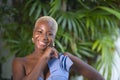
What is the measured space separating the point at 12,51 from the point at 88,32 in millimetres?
650

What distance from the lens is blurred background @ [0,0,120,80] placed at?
2357 millimetres

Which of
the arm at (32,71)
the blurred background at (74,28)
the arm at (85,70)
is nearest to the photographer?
the arm at (32,71)

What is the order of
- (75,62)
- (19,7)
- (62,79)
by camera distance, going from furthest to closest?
(19,7) → (75,62) → (62,79)

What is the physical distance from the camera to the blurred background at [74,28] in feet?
7.73

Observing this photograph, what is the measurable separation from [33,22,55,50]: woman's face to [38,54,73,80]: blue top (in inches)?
2.8

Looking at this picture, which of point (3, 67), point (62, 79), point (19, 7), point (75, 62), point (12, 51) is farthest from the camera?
point (3, 67)

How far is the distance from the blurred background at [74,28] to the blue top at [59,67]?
3.42 feet

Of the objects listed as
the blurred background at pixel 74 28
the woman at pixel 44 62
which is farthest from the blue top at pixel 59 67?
the blurred background at pixel 74 28

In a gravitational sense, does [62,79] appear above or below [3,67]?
above

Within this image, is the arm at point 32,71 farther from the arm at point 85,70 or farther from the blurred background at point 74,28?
Answer: the blurred background at point 74,28

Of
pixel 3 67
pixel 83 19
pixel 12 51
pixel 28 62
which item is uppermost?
pixel 28 62

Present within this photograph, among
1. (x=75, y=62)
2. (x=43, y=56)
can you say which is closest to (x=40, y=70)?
(x=43, y=56)

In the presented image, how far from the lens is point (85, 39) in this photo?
2502 millimetres

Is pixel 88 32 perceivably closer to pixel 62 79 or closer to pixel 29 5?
pixel 29 5
